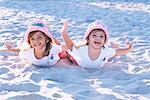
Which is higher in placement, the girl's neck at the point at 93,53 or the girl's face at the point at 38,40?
the girl's face at the point at 38,40

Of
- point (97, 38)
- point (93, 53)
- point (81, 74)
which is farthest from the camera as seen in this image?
point (93, 53)

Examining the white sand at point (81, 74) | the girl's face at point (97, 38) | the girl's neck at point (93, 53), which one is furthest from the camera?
the girl's neck at point (93, 53)

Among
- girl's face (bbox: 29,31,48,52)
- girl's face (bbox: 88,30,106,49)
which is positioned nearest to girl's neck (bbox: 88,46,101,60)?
girl's face (bbox: 88,30,106,49)

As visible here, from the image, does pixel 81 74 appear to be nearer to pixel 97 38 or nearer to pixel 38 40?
pixel 97 38

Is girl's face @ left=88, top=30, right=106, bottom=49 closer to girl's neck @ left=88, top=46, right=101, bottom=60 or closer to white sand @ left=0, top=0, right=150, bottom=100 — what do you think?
girl's neck @ left=88, top=46, right=101, bottom=60

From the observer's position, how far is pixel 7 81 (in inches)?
160

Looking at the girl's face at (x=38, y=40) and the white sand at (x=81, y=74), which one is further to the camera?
the girl's face at (x=38, y=40)

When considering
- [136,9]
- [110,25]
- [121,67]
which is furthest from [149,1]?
[121,67]

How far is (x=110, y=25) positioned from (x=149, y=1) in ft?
10.3

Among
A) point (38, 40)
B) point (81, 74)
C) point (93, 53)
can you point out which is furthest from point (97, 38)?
point (38, 40)

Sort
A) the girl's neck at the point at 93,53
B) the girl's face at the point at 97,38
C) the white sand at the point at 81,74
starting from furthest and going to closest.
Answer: the girl's neck at the point at 93,53 < the girl's face at the point at 97,38 < the white sand at the point at 81,74

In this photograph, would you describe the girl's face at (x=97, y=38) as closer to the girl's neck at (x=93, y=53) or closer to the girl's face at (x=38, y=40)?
the girl's neck at (x=93, y=53)

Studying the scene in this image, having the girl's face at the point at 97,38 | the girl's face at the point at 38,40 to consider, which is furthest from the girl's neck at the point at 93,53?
the girl's face at the point at 38,40

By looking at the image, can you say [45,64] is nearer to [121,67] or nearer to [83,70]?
[83,70]
